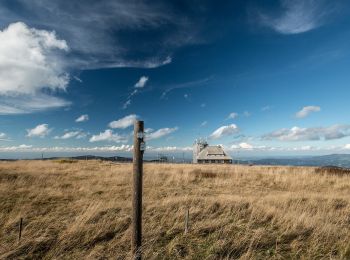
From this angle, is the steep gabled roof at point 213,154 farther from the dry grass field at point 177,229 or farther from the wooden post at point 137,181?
the wooden post at point 137,181

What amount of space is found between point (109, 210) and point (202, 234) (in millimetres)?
3311

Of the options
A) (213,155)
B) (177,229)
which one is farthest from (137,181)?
(213,155)

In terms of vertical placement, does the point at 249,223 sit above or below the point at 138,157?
below

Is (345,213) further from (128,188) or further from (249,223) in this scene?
(128,188)

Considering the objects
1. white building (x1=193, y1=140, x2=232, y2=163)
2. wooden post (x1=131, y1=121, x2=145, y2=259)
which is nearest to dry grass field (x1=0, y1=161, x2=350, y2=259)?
wooden post (x1=131, y1=121, x2=145, y2=259)

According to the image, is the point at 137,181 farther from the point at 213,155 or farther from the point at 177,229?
the point at 213,155

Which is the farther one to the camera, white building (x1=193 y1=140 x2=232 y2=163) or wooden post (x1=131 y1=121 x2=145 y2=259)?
white building (x1=193 y1=140 x2=232 y2=163)

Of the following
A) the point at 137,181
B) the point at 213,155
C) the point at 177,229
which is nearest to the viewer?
the point at 137,181

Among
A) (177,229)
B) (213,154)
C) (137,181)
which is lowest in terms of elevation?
(177,229)

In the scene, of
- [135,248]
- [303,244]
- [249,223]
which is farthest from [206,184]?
[135,248]

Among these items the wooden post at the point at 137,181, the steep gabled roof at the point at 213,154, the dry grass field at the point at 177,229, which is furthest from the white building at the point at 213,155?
the wooden post at the point at 137,181

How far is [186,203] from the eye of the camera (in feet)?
35.2

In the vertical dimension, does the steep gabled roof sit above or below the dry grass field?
above

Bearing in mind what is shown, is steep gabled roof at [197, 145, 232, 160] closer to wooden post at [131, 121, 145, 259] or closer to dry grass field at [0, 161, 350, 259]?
dry grass field at [0, 161, 350, 259]
